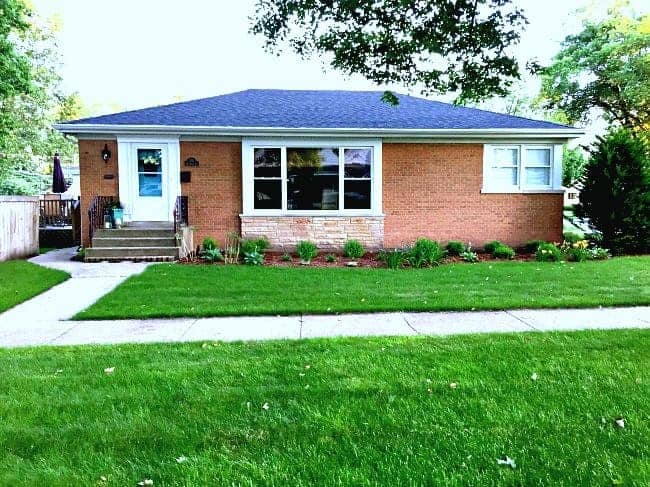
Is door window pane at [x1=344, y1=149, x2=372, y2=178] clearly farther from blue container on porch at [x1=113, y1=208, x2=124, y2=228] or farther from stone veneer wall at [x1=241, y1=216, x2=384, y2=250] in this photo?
blue container on porch at [x1=113, y1=208, x2=124, y2=228]

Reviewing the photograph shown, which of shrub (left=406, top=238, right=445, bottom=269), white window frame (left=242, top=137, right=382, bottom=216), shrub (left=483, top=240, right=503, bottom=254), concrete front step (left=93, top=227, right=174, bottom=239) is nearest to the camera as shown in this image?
shrub (left=406, top=238, right=445, bottom=269)

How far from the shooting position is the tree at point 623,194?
11.8 meters

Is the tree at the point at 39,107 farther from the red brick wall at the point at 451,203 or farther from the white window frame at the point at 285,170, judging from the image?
the red brick wall at the point at 451,203

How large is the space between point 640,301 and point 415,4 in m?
5.08

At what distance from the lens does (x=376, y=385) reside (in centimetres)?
373

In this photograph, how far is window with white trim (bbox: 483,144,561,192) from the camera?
13.4 m

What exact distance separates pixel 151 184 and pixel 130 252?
218 cm

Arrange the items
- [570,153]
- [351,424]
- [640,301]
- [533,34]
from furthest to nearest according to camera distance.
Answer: [570,153] → [533,34] → [640,301] → [351,424]

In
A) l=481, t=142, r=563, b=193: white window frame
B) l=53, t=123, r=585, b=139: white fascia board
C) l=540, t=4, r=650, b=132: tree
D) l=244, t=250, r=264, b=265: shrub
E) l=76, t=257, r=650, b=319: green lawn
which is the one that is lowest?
l=76, t=257, r=650, b=319: green lawn

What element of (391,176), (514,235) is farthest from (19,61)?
(514,235)

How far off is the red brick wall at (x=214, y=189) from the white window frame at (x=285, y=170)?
24 centimetres

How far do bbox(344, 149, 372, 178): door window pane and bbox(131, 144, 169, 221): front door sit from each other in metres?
4.61

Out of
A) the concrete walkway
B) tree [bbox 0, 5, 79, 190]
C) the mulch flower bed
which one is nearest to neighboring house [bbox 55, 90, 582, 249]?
the mulch flower bed

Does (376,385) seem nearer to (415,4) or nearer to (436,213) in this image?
(415,4)
